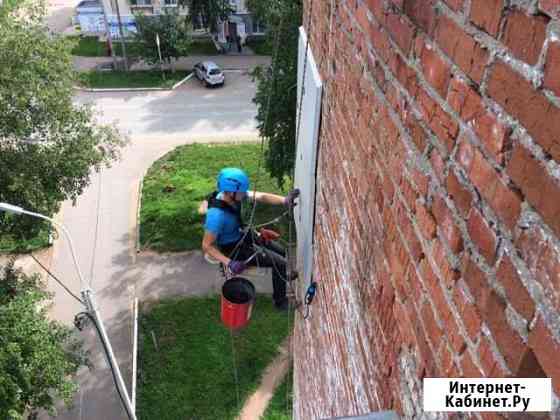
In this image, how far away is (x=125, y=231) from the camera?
14828 mm

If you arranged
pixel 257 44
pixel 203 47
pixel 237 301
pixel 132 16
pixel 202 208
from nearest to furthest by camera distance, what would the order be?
pixel 237 301 < pixel 202 208 < pixel 132 16 < pixel 203 47 < pixel 257 44

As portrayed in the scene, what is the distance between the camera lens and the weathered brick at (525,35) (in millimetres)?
943

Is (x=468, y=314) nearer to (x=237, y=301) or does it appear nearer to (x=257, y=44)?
(x=237, y=301)

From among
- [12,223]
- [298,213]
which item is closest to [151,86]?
[12,223]

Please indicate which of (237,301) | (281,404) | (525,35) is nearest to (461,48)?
(525,35)

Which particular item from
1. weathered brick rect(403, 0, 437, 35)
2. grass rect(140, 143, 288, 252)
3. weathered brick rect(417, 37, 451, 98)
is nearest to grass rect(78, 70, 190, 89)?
grass rect(140, 143, 288, 252)

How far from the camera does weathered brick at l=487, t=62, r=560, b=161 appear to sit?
920 mm

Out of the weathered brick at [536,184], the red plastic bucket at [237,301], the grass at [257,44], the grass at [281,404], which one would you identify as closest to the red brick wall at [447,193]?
the weathered brick at [536,184]

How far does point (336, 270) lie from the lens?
281 centimetres

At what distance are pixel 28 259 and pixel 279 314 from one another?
733 cm

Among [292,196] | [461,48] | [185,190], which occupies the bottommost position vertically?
[185,190]

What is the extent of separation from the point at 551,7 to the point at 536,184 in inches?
12.4

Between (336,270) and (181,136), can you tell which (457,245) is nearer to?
(336,270)

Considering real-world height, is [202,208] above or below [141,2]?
below
